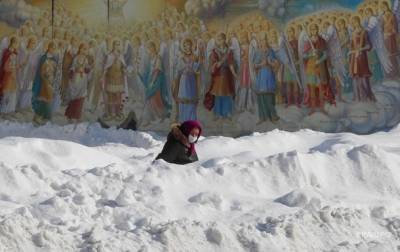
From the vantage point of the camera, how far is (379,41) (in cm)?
1438

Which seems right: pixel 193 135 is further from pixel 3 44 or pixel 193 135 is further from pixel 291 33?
pixel 3 44

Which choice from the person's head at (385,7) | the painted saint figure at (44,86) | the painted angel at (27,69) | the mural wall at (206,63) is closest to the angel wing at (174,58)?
the mural wall at (206,63)

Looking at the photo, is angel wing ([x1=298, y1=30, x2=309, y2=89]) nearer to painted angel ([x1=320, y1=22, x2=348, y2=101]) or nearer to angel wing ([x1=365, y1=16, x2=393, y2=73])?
painted angel ([x1=320, y1=22, x2=348, y2=101])

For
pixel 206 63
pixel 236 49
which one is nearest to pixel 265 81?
pixel 236 49

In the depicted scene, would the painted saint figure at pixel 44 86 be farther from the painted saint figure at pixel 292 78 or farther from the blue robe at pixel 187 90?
the painted saint figure at pixel 292 78

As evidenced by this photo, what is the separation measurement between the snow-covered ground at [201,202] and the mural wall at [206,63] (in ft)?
20.4

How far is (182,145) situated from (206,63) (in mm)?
7022

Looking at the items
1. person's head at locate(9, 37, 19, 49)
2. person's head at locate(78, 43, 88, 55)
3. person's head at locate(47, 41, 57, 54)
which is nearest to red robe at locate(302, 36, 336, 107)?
person's head at locate(78, 43, 88, 55)

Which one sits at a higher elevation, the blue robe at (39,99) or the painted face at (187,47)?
the painted face at (187,47)

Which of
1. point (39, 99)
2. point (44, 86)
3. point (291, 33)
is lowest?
point (39, 99)

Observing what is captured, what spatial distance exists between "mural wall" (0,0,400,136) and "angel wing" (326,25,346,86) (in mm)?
18

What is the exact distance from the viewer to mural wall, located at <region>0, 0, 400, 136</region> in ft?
47.8

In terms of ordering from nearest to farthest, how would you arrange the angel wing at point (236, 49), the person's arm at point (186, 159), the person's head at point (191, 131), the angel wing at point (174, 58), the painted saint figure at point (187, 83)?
1. the person's arm at point (186, 159)
2. the person's head at point (191, 131)
3. the angel wing at point (236, 49)
4. the painted saint figure at point (187, 83)
5. the angel wing at point (174, 58)

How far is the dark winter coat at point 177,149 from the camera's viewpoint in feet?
28.9
